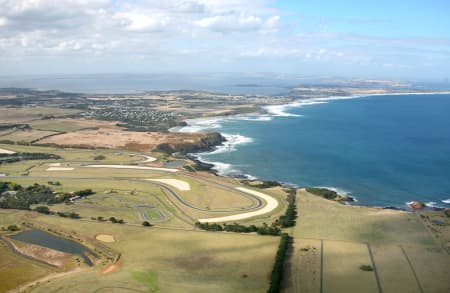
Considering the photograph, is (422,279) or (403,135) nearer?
(422,279)

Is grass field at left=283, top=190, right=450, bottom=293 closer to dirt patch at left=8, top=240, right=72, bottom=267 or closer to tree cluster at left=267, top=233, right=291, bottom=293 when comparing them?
tree cluster at left=267, top=233, right=291, bottom=293

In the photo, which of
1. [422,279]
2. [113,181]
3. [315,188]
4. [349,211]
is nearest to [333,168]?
[315,188]

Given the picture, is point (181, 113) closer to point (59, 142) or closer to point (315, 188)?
point (59, 142)

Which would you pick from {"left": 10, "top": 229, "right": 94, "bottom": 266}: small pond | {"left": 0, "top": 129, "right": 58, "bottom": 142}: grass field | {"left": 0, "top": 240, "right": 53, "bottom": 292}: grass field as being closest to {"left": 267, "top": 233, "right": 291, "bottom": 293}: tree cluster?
{"left": 10, "top": 229, "right": 94, "bottom": 266}: small pond

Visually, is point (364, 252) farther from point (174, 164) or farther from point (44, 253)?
point (174, 164)

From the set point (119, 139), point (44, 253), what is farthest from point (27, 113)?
point (44, 253)

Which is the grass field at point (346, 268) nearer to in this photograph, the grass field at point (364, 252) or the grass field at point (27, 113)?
the grass field at point (364, 252)
